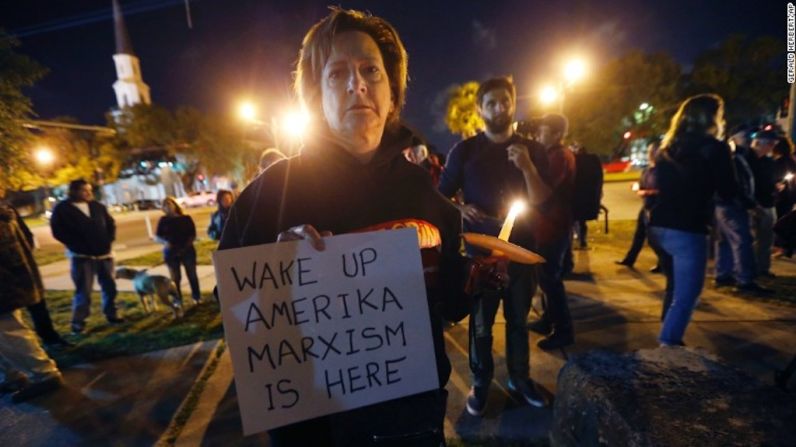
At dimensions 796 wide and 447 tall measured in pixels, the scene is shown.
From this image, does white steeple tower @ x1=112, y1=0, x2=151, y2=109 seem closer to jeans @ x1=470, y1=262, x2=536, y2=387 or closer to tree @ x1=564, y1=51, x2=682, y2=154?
tree @ x1=564, y1=51, x2=682, y2=154

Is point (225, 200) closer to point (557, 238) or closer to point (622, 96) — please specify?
point (557, 238)

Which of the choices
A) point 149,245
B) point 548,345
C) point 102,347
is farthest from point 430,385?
point 149,245

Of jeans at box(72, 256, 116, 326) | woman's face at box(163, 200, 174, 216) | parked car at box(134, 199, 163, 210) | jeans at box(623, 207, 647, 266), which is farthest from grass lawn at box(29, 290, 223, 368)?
parked car at box(134, 199, 163, 210)

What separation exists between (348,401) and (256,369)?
32cm

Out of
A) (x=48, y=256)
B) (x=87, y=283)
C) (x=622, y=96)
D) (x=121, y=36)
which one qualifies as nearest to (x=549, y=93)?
(x=87, y=283)

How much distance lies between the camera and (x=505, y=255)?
136cm

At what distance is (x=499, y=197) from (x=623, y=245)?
5.99 metres

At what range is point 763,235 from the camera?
504 centimetres

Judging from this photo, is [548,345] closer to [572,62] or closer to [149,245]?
[572,62]

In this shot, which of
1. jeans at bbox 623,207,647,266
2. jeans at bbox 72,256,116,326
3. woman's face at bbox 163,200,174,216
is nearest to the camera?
jeans at bbox 72,256,116,326

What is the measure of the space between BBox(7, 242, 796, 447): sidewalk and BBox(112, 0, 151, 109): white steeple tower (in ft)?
160

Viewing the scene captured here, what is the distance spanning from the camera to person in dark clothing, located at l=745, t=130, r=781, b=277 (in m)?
4.66

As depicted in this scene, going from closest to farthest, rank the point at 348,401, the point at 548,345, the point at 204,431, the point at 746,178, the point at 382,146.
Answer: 1. the point at 348,401
2. the point at 382,146
3. the point at 204,431
4. the point at 548,345
5. the point at 746,178

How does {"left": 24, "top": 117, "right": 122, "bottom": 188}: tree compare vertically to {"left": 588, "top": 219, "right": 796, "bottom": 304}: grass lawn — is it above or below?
above
